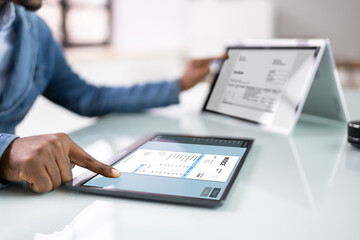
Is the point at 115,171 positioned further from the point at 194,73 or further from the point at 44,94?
the point at 44,94

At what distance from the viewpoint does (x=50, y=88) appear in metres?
1.29

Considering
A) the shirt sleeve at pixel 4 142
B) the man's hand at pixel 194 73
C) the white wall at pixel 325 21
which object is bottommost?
the shirt sleeve at pixel 4 142

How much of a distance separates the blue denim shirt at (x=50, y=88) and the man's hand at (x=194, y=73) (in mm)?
27

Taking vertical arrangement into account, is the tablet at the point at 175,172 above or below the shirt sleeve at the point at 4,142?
below

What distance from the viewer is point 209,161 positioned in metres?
0.67

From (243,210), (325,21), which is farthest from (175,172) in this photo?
(325,21)

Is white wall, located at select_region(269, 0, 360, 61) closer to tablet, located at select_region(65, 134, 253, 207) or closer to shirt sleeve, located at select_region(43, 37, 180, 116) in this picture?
shirt sleeve, located at select_region(43, 37, 180, 116)

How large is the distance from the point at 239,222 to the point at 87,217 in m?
0.20

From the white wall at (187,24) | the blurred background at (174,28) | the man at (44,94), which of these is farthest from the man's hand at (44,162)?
the white wall at (187,24)

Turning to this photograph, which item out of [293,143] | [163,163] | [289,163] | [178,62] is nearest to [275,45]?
[293,143]

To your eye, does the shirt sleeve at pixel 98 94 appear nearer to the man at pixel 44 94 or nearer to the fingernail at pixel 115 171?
the man at pixel 44 94

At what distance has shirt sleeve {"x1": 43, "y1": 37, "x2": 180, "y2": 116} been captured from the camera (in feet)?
3.94

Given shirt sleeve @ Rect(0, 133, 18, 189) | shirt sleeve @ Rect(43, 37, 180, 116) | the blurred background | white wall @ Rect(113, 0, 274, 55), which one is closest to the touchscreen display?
shirt sleeve @ Rect(0, 133, 18, 189)

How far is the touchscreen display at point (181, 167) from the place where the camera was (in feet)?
1.86
